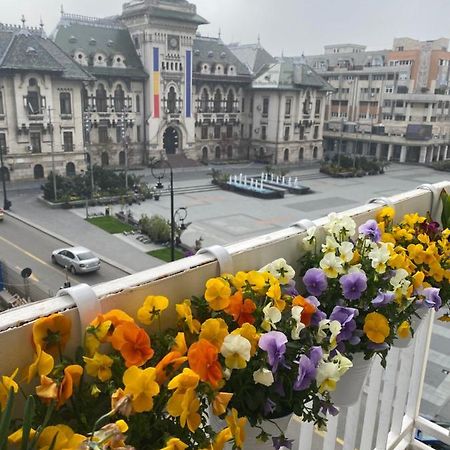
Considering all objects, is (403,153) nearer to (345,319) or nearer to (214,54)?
(214,54)

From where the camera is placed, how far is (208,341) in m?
1.38

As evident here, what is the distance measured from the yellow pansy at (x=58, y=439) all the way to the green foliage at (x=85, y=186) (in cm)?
2372

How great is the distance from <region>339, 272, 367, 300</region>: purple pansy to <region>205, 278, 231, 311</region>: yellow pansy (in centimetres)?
57

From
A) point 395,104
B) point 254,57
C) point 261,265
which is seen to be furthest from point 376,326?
point 395,104

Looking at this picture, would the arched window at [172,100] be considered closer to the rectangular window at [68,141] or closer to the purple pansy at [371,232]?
the rectangular window at [68,141]

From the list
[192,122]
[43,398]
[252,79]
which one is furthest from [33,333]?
[252,79]

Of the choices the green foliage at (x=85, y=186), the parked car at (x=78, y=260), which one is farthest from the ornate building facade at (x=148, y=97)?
the parked car at (x=78, y=260)

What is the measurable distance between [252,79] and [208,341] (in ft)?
138

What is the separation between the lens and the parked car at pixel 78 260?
581 inches

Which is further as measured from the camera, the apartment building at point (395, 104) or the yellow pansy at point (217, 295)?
the apartment building at point (395, 104)

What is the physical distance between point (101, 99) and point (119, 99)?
1319 millimetres

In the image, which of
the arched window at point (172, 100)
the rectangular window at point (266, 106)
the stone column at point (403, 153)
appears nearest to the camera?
the arched window at point (172, 100)

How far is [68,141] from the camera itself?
3084 centimetres

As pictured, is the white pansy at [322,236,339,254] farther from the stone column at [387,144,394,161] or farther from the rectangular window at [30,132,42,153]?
the stone column at [387,144,394,161]
